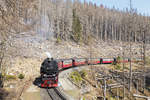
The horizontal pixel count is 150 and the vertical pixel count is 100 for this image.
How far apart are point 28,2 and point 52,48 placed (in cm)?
2168

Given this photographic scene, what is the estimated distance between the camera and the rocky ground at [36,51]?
20.3m

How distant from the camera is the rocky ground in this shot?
66.5 ft

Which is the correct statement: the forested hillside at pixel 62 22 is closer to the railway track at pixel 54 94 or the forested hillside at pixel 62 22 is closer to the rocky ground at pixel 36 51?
the rocky ground at pixel 36 51

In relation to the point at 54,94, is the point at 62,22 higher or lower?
higher

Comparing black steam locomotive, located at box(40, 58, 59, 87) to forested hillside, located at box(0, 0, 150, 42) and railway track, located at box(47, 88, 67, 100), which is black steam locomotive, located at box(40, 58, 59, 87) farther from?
forested hillside, located at box(0, 0, 150, 42)

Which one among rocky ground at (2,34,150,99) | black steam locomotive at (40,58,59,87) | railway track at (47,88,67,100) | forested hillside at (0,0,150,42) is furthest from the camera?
forested hillside at (0,0,150,42)

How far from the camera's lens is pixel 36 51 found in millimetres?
31062

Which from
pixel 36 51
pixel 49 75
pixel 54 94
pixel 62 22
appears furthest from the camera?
pixel 62 22

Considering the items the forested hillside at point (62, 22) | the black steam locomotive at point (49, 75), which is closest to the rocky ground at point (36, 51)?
the black steam locomotive at point (49, 75)

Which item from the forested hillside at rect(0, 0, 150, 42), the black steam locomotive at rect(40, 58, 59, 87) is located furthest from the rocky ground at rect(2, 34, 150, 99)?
the forested hillside at rect(0, 0, 150, 42)

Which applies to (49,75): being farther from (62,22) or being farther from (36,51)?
(62,22)

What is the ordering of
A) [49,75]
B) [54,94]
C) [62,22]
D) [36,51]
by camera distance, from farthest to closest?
[62,22]
[36,51]
[49,75]
[54,94]

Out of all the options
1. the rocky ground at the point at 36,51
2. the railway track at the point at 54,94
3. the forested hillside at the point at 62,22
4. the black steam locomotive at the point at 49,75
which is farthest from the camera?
the forested hillside at the point at 62,22

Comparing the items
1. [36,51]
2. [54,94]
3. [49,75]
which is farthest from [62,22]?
[54,94]
